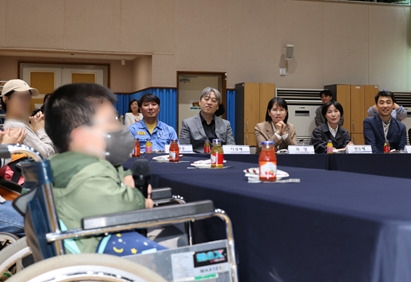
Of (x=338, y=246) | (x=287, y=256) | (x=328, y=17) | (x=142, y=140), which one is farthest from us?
(x=328, y=17)

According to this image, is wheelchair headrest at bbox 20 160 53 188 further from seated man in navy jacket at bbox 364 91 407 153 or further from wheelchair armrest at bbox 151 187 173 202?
seated man in navy jacket at bbox 364 91 407 153

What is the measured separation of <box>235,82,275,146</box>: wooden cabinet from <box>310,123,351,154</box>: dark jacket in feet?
11.8

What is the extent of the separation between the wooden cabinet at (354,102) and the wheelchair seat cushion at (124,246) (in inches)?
322

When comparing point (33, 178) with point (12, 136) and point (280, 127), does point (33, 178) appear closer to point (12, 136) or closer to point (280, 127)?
point (12, 136)

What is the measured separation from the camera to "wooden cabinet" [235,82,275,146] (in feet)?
28.9

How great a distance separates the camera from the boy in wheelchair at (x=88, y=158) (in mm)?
1222

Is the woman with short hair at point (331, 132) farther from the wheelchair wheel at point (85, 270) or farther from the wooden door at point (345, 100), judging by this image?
the wheelchair wheel at point (85, 270)

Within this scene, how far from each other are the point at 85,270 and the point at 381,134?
4.69 meters

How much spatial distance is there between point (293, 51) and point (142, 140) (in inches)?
201

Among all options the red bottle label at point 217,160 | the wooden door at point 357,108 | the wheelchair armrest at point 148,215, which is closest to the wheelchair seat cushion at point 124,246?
the wheelchair armrest at point 148,215

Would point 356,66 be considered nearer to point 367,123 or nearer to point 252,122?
point 252,122

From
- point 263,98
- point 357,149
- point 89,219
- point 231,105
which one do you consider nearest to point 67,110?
point 89,219

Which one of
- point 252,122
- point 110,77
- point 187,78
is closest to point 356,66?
point 252,122

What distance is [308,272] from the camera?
117cm
